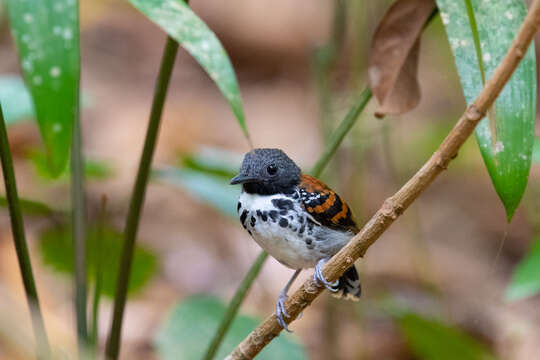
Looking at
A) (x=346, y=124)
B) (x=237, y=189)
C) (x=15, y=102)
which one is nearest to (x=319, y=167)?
(x=346, y=124)

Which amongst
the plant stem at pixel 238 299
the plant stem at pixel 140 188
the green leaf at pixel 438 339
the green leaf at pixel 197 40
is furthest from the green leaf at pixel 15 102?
the green leaf at pixel 438 339

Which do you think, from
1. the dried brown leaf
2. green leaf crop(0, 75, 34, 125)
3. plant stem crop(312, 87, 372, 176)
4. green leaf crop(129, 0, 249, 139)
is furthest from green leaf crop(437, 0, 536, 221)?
green leaf crop(0, 75, 34, 125)

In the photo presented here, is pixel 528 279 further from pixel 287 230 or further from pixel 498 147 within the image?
pixel 498 147

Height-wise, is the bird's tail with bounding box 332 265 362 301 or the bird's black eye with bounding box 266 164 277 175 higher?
the bird's black eye with bounding box 266 164 277 175

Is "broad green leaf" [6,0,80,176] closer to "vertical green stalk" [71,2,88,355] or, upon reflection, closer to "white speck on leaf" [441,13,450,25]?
"vertical green stalk" [71,2,88,355]

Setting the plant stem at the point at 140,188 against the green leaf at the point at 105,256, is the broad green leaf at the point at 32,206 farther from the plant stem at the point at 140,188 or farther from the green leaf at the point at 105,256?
the green leaf at the point at 105,256

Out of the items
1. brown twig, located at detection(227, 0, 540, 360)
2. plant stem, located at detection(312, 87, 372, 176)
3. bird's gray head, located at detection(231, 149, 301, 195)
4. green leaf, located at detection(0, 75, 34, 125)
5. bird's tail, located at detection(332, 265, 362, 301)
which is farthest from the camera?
green leaf, located at detection(0, 75, 34, 125)
